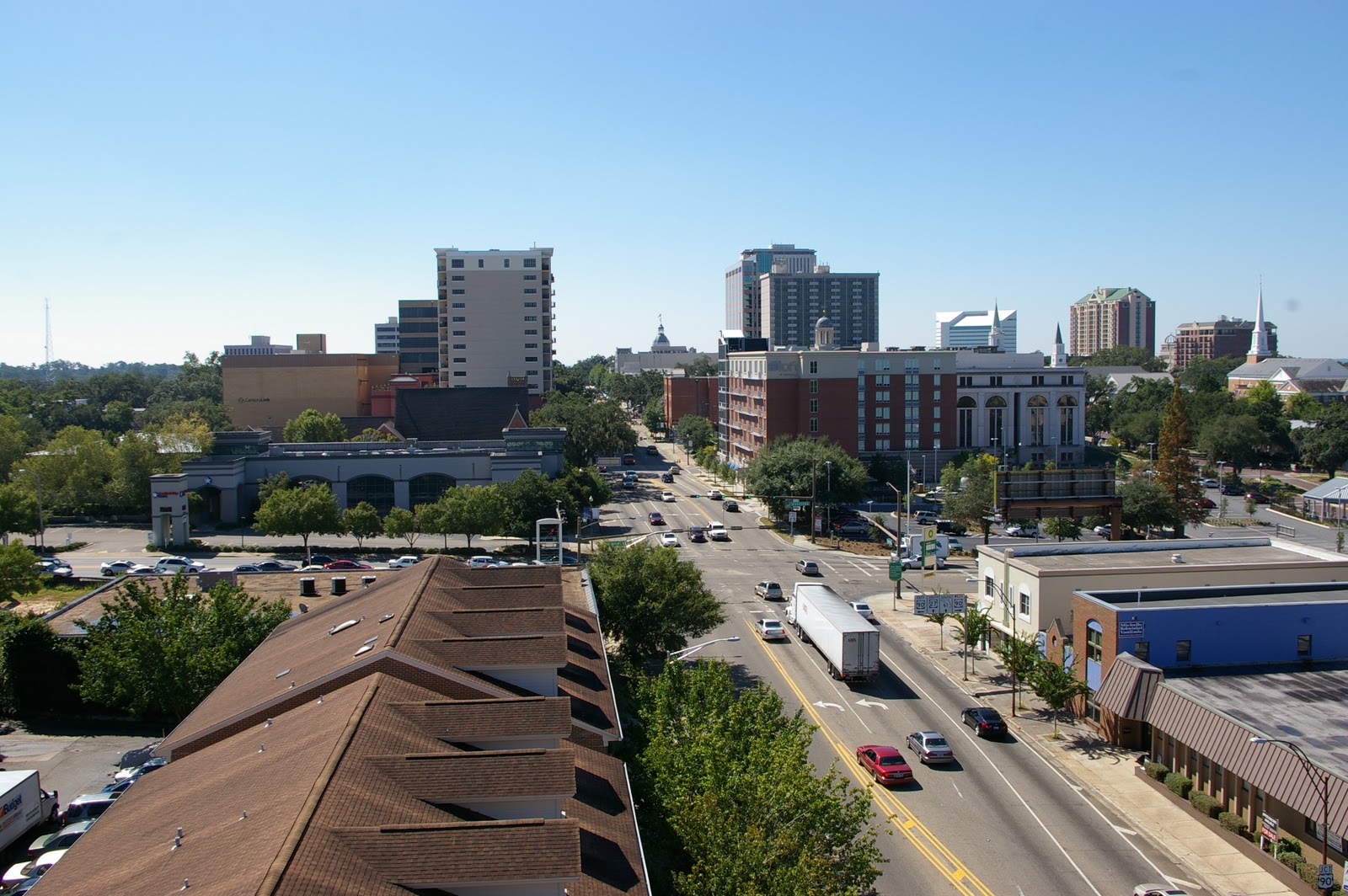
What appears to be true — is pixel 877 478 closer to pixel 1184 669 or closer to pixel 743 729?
Result: pixel 1184 669

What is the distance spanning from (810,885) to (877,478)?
274ft

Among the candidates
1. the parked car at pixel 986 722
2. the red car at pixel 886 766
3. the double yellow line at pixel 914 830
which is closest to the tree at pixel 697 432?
the parked car at pixel 986 722

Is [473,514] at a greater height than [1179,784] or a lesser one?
greater

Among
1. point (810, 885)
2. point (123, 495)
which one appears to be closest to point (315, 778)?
point (810, 885)

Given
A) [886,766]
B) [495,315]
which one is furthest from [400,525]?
[495,315]

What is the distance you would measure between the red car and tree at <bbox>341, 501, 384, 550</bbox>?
153ft

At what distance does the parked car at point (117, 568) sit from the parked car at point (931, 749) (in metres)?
47.6

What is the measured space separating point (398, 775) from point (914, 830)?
16189 millimetres

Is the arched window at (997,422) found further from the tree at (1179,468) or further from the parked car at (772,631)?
the parked car at (772,631)

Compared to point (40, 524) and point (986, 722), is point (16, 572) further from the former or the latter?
point (986, 722)

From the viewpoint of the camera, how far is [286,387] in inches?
5517

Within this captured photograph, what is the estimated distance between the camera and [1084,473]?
5275 centimetres

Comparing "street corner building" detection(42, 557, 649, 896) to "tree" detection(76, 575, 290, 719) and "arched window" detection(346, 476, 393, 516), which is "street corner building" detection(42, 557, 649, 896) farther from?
"arched window" detection(346, 476, 393, 516)

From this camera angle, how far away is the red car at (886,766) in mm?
32000
